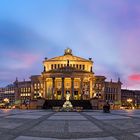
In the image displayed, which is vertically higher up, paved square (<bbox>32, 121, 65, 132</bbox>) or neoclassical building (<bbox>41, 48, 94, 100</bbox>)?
neoclassical building (<bbox>41, 48, 94, 100</bbox>)

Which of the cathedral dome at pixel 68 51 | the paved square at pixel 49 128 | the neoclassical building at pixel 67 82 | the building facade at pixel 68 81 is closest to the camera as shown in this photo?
the paved square at pixel 49 128

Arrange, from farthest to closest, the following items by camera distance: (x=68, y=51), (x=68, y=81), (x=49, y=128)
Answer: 1. (x=68, y=51)
2. (x=68, y=81)
3. (x=49, y=128)

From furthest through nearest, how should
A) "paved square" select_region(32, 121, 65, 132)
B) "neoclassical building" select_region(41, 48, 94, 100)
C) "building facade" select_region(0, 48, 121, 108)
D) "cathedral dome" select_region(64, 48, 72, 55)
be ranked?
"cathedral dome" select_region(64, 48, 72, 55) < "building facade" select_region(0, 48, 121, 108) < "neoclassical building" select_region(41, 48, 94, 100) < "paved square" select_region(32, 121, 65, 132)

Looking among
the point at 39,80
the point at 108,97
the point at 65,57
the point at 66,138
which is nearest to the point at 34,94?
the point at 39,80

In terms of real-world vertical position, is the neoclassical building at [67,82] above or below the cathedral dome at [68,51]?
below

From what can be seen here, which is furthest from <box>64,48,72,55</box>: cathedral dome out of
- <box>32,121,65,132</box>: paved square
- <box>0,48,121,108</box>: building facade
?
<box>32,121,65,132</box>: paved square

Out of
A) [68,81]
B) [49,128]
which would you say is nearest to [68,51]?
[68,81]

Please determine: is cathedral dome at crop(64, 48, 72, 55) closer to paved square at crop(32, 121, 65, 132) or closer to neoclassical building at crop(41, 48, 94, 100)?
neoclassical building at crop(41, 48, 94, 100)

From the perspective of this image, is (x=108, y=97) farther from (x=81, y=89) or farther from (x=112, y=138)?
(x=112, y=138)

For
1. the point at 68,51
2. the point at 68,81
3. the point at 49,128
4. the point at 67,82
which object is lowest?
the point at 49,128

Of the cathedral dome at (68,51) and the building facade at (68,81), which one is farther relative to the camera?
the cathedral dome at (68,51)

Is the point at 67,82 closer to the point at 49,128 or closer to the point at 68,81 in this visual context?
the point at 68,81

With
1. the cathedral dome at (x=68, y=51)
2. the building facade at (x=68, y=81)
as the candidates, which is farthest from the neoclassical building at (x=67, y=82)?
the cathedral dome at (x=68, y=51)

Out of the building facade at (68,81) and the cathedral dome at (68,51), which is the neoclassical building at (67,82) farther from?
the cathedral dome at (68,51)
